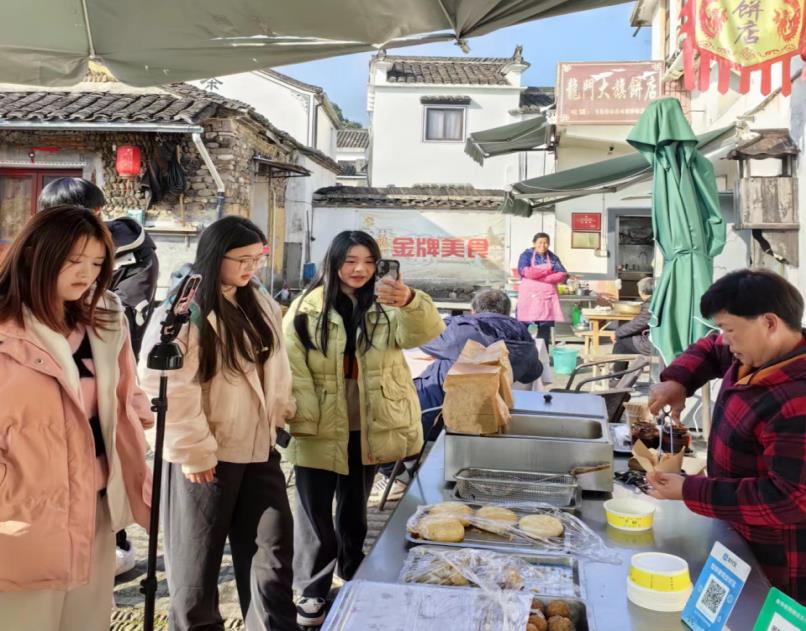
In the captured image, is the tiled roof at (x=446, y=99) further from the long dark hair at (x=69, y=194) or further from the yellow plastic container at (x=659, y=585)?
the yellow plastic container at (x=659, y=585)

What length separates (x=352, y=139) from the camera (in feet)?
119

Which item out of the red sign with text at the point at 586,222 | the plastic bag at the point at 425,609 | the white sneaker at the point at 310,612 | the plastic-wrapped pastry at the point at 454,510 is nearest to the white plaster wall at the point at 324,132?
the red sign with text at the point at 586,222

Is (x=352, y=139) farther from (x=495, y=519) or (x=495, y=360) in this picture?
(x=495, y=519)

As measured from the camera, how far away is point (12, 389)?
1.83 meters

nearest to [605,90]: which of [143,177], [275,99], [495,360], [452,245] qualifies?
[452,245]

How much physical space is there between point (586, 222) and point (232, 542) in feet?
48.1

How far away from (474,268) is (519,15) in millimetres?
15805

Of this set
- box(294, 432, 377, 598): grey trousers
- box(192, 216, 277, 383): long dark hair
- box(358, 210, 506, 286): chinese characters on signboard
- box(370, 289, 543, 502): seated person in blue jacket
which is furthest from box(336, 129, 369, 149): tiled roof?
box(192, 216, 277, 383): long dark hair

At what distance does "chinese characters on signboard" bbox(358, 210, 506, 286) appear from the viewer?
17984 millimetres

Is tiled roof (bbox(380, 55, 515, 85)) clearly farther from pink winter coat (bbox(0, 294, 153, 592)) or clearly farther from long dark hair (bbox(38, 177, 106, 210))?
pink winter coat (bbox(0, 294, 153, 592))

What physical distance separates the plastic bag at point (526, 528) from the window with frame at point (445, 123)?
21653mm

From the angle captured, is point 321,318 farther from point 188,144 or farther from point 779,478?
point 188,144

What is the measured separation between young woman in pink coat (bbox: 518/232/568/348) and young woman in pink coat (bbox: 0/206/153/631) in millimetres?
7917

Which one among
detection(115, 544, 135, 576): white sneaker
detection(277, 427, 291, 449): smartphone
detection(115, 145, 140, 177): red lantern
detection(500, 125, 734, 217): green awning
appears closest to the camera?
detection(277, 427, 291, 449): smartphone
